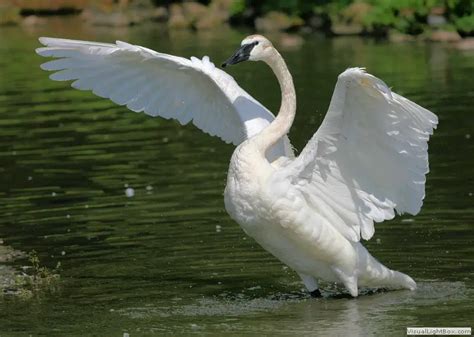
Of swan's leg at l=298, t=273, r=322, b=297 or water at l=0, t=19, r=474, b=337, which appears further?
swan's leg at l=298, t=273, r=322, b=297

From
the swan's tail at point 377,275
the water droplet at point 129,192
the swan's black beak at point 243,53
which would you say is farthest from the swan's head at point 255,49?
the water droplet at point 129,192

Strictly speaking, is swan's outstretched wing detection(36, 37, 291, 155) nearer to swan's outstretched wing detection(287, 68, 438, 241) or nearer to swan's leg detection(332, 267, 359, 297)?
swan's outstretched wing detection(287, 68, 438, 241)

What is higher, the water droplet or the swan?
the swan

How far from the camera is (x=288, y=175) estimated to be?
10906mm

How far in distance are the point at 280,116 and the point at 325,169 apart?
587 millimetres

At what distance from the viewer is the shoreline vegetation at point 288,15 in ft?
123

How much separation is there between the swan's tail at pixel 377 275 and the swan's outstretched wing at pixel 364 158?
Answer: 0.20m

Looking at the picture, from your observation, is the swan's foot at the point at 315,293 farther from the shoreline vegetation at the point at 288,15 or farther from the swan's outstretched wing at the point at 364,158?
the shoreline vegetation at the point at 288,15

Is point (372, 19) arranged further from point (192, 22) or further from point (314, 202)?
point (314, 202)

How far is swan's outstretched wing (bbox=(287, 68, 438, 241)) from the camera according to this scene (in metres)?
10.5

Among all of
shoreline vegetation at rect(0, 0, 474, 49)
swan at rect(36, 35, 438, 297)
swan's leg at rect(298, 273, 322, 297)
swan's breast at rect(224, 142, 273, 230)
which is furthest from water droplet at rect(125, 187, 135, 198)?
shoreline vegetation at rect(0, 0, 474, 49)

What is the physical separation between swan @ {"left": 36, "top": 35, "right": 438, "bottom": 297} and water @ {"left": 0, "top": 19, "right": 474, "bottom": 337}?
1.42 ft

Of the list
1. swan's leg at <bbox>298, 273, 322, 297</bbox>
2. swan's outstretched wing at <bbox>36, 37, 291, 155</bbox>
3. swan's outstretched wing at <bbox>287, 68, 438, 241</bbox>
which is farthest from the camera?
swan's outstretched wing at <bbox>36, 37, 291, 155</bbox>

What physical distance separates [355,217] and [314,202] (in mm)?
402
